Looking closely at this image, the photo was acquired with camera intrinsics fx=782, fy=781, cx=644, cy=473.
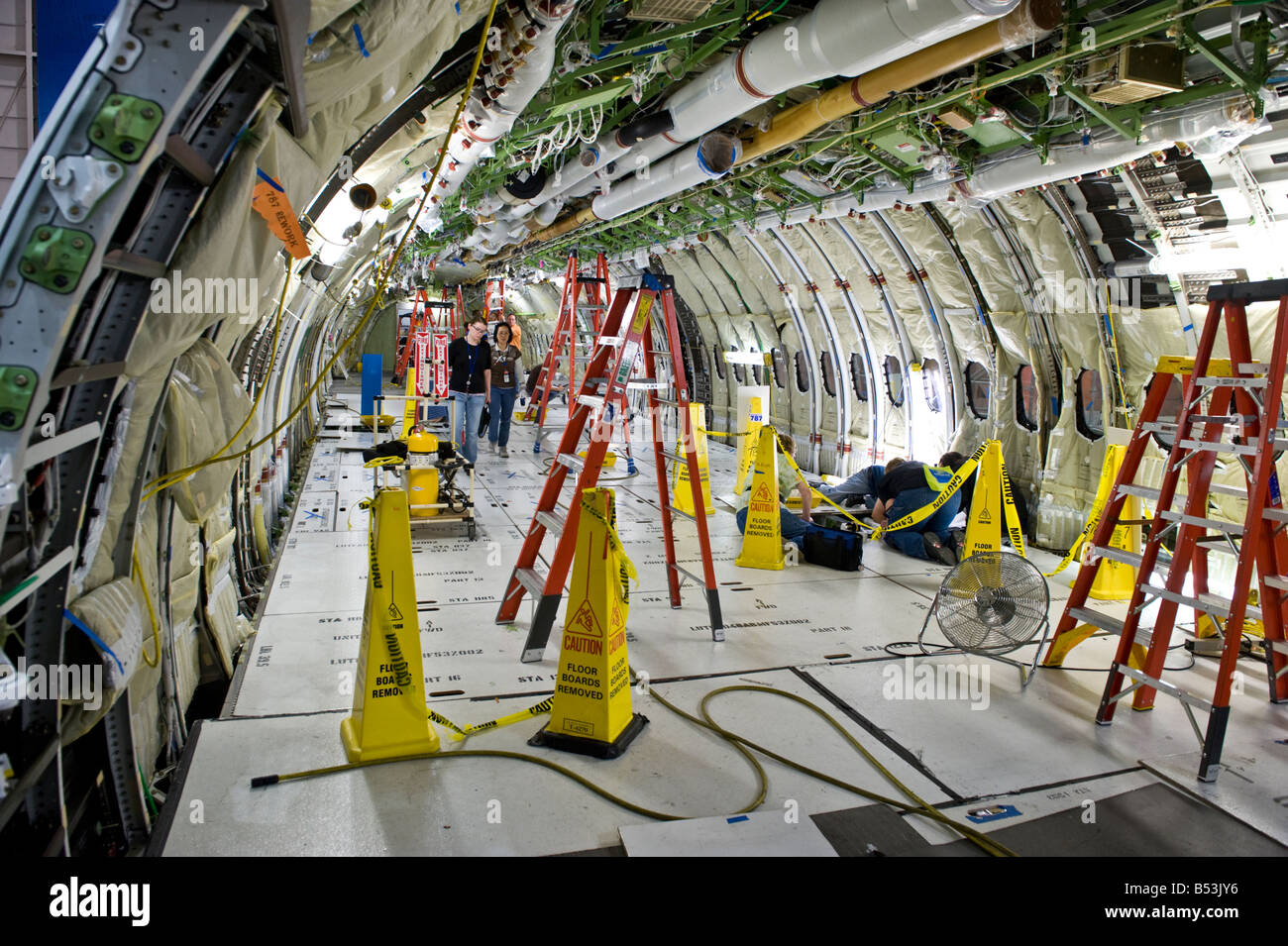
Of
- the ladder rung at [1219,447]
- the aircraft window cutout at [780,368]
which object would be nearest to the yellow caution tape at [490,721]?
the ladder rung at [1219,447]

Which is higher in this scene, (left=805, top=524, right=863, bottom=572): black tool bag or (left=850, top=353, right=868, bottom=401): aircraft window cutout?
(left=850, top=353, right=868, bottom=401): aircraft window cutout

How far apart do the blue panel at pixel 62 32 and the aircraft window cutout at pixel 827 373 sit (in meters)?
11.4

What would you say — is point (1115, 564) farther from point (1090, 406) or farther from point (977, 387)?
point (977, 387)

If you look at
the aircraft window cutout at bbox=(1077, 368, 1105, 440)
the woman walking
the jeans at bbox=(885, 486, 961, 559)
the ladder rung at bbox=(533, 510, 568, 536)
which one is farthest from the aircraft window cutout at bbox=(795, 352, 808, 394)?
the ladder rung at bbox=(533, 510, 568, 536)

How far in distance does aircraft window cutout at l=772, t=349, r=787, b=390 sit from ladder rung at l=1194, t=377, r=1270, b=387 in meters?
11.3

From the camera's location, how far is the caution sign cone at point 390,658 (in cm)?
368

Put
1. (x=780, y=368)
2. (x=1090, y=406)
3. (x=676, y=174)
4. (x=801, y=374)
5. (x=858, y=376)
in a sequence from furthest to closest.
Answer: (x=780, y=368)
(x=801, y=374)
(x=858, y=376)
(x=1090, y=406)
(x=676, y=174)

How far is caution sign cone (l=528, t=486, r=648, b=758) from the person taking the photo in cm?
383

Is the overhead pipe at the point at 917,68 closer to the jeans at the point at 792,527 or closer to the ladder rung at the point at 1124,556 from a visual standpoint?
the ladder rung at the point at 1124,556

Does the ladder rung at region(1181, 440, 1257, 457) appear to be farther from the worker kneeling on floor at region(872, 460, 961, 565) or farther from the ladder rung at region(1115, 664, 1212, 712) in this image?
the worker kneeling on floor at region(872, 460, 961, 565)

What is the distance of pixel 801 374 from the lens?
1530 cm

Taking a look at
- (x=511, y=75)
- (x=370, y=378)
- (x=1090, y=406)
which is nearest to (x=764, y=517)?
(x=511, y=75)

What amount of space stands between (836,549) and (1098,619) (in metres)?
2.85

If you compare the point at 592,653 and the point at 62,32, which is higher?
the point at 62,32
